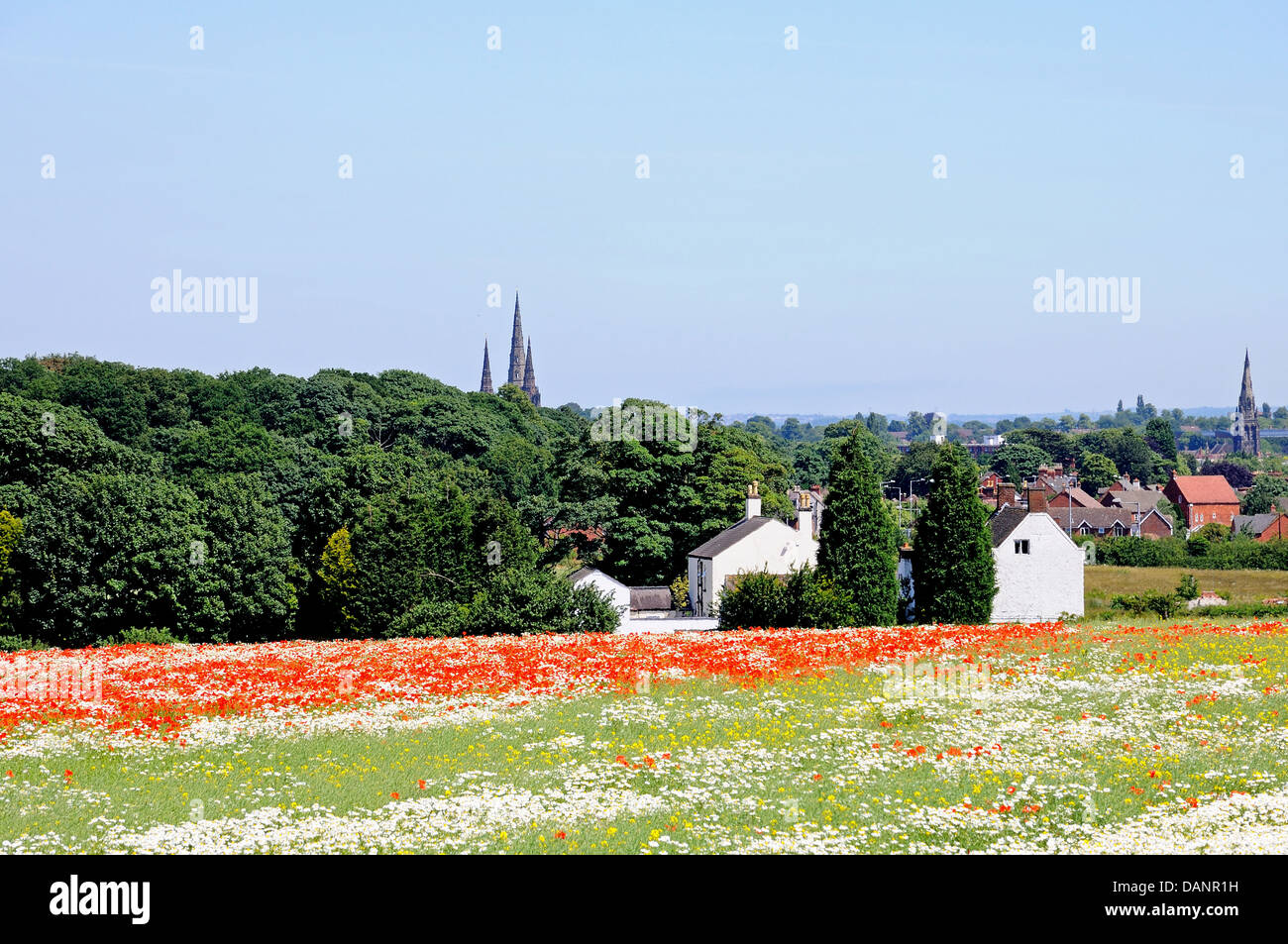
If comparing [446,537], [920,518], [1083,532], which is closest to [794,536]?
[920,518]

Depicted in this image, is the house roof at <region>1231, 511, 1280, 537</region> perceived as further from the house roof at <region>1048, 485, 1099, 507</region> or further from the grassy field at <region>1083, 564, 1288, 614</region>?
the grassy field at <region>1083, 564, 1288, 614</region>

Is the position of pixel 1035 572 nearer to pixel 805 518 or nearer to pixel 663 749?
pixel 805 518

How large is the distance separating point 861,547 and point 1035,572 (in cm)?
1184

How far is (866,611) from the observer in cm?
5012

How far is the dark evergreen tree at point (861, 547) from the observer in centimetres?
5019

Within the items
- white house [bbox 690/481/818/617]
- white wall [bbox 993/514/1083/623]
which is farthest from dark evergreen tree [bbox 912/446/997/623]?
white house [bbox 690/481/818/617]

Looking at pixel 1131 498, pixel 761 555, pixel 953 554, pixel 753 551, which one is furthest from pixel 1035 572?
pixel 1131 498

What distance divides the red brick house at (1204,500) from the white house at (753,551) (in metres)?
115

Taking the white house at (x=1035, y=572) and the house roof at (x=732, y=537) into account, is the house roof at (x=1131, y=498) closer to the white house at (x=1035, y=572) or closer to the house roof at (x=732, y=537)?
the white house at (x=1035, y=572)

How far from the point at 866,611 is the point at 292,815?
3626 centimetres

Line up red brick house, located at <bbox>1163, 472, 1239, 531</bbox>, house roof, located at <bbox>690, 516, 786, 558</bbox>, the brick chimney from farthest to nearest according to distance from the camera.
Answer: red brick house, located at <bbox>1163, 472, 1239, 531</bbox>
the brick chimney
house roof, located at <bbox>690, 516, 786, 558</bbox>

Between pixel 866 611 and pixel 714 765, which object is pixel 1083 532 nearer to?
pixel 866 611

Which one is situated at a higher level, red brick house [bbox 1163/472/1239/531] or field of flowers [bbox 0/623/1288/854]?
red brick house [bbox 1163/472/1239/531]

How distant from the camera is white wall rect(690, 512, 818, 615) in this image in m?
60.9
